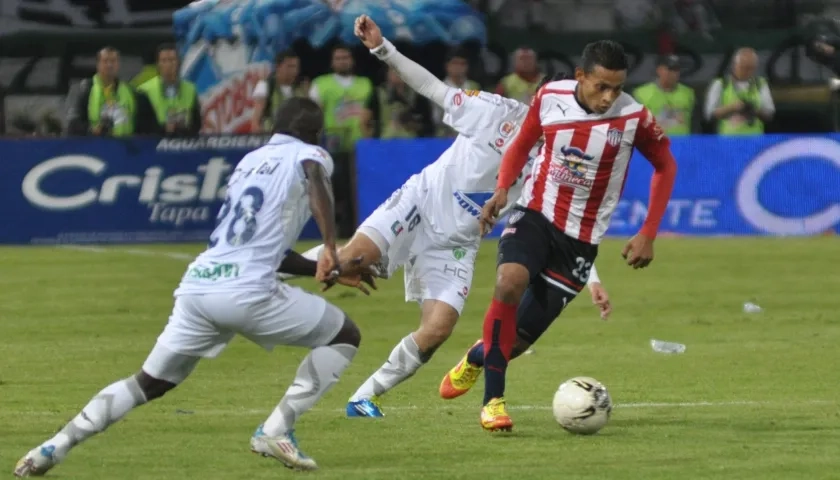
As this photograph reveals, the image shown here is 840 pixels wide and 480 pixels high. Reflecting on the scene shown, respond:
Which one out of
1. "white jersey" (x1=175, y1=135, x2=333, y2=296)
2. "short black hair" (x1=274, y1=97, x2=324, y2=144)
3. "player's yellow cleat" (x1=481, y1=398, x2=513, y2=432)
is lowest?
"player's yellow cleat" (x1=481, y1=398, x2=513, y2=432)

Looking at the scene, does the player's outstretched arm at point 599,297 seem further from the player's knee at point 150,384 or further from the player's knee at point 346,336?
the player's knee at point 150,384

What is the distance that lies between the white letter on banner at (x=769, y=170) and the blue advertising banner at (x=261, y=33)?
457 centimetres

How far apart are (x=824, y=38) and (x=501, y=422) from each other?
16.5 m

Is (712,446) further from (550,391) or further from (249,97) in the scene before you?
(249,97)

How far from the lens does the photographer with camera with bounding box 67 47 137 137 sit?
68.2 feet

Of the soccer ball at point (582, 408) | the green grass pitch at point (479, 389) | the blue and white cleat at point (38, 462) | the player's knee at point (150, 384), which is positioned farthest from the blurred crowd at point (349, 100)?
the blue and white cleat at point (38, 462)

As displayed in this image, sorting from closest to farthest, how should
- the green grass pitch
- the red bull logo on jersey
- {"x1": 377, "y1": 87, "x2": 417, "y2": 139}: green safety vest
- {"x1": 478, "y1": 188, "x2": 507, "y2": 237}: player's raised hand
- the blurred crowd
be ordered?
the green grass pitch, {"x1": 478, "y1": 188, "x2": 507, "y2": 237}: player's raised hand, the red bull logo on jersey, the blurred crowd, {"x1": 377, "y1": 87, "x2": 417, "y2": 139}: green safety vest

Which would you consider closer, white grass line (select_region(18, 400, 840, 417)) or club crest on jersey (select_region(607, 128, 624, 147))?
club crest on jersey (select_region(607, 128, 624, 147))

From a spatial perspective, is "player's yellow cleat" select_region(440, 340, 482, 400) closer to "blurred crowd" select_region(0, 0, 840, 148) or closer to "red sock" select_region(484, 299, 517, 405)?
"red sock" select_region(484, 299, 517, 405)

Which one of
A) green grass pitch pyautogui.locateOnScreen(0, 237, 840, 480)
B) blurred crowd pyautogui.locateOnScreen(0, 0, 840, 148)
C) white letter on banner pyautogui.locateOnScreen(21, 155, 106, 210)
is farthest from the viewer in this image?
blurred crowd pyautogui.locateOnScreen(0, 0, 840, 148)

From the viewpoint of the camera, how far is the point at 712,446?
9031 mm

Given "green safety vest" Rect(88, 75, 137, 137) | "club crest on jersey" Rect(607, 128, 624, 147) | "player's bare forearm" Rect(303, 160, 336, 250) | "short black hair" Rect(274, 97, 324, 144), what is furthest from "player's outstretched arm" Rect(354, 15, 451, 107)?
"green safety vest" Rect(88, 75, 137, 137)

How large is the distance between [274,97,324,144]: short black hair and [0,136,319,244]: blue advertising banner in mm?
12541

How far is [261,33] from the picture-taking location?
23562 mm
